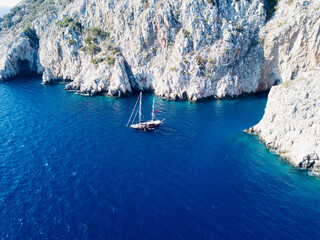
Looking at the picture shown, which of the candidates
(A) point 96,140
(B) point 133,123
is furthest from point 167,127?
(A) point 96,140

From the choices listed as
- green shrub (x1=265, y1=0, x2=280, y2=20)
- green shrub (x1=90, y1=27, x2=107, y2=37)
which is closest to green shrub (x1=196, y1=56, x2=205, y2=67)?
green shrub (x1=265, y1=0, x2=280, y2=20)

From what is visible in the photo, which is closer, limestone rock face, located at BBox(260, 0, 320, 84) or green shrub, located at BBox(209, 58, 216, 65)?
limestone rock face, located at BBox(260, 0, 320, 84)

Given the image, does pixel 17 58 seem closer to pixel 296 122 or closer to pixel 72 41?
pixel 72 41

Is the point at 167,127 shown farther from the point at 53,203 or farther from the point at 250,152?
the point at 53,203

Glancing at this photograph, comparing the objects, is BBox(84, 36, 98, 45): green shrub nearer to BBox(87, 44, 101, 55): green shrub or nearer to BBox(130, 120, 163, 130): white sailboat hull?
BBox(87, 44, 101, 55): green shrub

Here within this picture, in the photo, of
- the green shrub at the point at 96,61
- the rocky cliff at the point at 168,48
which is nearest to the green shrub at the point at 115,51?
the rocky cliff at the point at 168,48
